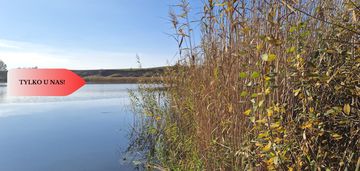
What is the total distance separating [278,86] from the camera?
1.13 metres

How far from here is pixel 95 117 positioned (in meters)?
6.21

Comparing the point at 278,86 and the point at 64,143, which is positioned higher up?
the point at 278,86

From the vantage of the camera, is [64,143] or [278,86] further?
[64,143]

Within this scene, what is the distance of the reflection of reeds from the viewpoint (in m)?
1.09

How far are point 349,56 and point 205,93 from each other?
99cm

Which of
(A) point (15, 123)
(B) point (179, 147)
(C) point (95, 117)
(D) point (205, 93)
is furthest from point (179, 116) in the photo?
(A) point (15, 123)

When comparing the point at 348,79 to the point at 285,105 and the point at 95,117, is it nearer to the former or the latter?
the point at 285,105

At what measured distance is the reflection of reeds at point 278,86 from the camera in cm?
109

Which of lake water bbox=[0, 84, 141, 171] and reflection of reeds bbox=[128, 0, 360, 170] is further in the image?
lake water bbox=[0, 84, 141, 171]

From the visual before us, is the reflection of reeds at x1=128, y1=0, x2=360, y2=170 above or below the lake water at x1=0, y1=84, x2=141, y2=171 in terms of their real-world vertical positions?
above

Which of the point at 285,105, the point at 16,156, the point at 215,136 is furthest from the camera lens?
the point at 16,156

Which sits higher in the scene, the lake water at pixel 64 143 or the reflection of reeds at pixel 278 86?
the reflection of reeds at pixel 278 86

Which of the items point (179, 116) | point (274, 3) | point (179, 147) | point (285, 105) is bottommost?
point (179, 147)

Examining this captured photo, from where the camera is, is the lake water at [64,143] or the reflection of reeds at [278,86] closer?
the reflection of reeds at [278,86]
